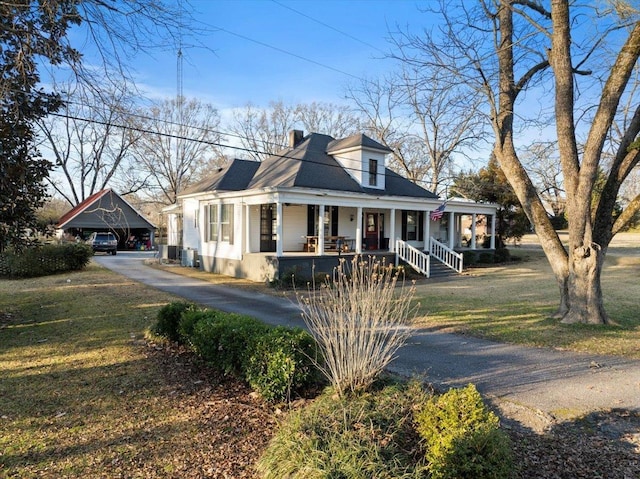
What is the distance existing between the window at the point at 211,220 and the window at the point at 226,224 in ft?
2.55

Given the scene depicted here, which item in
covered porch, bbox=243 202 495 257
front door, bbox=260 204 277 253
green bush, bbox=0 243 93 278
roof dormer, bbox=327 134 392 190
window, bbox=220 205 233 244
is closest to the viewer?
green bush, bbox=0 243 93 278

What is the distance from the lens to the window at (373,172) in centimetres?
2073

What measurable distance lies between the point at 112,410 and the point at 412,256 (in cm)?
1684

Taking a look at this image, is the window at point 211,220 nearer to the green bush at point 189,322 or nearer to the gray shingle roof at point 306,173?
the gray shingle roof at point 306,173

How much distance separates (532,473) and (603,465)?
68 cm

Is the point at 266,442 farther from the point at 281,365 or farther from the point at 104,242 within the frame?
the point at 104,242

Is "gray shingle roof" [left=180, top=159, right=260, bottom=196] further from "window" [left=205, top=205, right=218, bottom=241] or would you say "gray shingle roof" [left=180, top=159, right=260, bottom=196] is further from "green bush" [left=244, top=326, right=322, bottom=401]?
"green bush" [left=244, top=326, right=322, bottom=401]

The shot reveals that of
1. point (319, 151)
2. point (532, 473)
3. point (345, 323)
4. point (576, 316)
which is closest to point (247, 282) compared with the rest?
point (319, 151)

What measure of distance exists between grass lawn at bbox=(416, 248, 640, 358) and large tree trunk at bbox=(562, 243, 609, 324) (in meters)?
0.27

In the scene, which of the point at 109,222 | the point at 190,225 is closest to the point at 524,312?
the point at 190,225

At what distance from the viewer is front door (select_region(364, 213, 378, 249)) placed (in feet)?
71.3

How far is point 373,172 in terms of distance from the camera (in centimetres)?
2081

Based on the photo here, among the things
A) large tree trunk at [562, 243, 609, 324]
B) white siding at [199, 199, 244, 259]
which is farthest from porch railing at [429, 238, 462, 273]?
large tree trunk at [562, 243, 609, 324]

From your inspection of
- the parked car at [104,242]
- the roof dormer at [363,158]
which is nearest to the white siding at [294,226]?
the roof dormer at [363,158]
